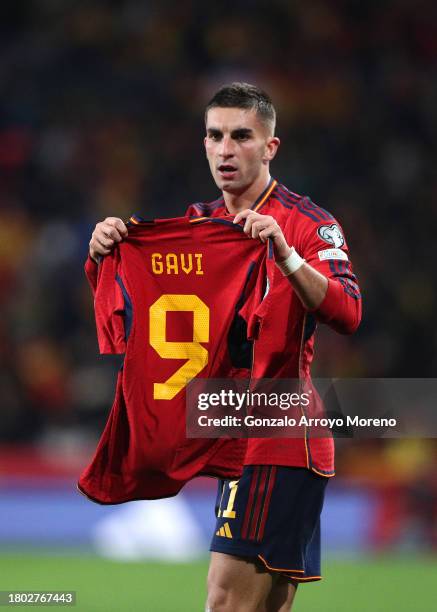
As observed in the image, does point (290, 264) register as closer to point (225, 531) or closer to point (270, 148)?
point (270, 148)

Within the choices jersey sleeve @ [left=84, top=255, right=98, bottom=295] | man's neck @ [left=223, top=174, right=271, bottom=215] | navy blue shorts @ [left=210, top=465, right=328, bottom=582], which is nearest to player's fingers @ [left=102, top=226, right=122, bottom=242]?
jersey sleeve @ [left=84, top=255, right=98, bottom=295]

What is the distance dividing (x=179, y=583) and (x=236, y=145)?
4.62 metres

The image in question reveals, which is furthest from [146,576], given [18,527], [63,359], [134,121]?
[134,121]

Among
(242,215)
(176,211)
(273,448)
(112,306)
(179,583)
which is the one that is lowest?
(179,583)

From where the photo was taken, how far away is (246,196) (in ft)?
13.7

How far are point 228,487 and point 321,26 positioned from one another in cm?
1005

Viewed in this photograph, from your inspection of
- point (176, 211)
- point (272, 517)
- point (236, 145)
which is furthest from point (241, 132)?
point (176, 211)

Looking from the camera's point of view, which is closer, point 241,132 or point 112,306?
point 112,306

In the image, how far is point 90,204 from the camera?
456 inches

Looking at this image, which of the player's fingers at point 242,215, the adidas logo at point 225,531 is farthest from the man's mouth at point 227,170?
the adidas logo at point 225,531

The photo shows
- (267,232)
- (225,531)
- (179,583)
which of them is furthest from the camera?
(179,583)

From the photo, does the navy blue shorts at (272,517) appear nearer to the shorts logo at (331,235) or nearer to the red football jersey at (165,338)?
the red football jersey at (165,338)

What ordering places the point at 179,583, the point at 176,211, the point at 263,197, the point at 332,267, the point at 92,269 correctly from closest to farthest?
the point at 332,267
the point at 92,269
the point at 263,197
the point at 179,583
the point at 176,211

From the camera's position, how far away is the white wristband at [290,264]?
11.6ft
